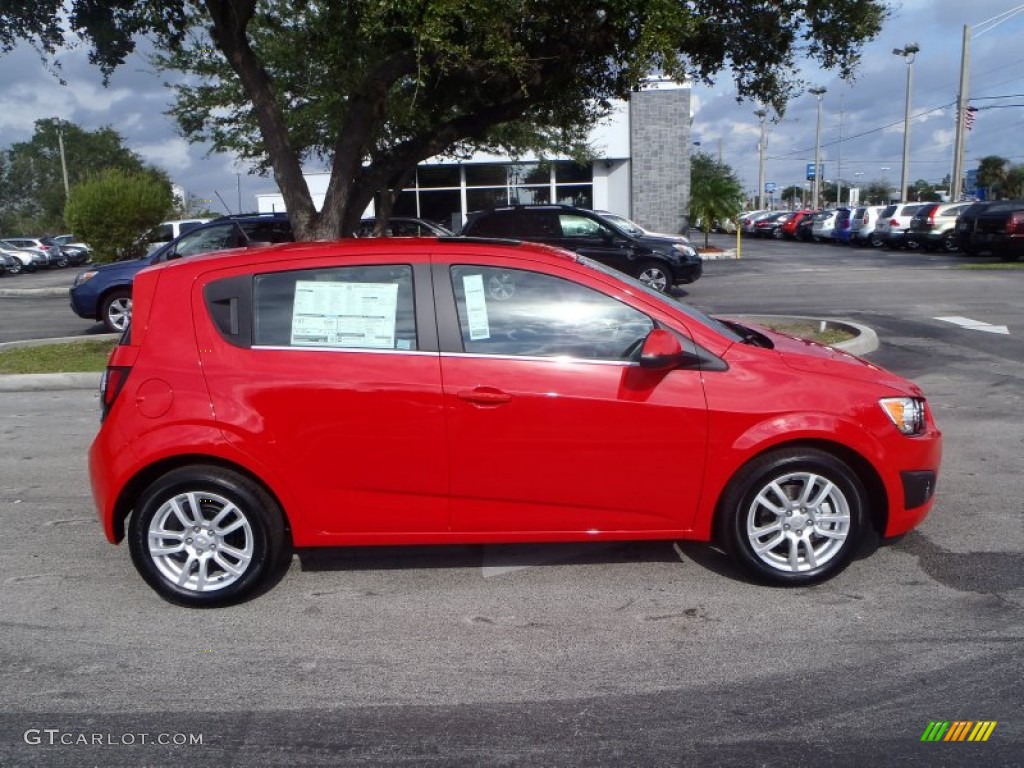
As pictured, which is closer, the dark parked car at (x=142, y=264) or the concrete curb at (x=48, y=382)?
the concrete curb at (x=48, y=382)

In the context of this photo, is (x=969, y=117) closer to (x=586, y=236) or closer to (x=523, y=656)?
(x=586, y=236)

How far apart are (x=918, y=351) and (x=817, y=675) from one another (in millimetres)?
8585

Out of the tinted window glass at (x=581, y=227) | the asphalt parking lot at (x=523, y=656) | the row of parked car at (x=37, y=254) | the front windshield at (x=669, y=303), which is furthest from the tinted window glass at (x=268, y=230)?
the row of parked car at (x=37, y=254)

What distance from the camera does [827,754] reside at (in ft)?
11.1

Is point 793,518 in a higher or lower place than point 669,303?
lower

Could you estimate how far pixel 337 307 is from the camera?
4699 millimetres

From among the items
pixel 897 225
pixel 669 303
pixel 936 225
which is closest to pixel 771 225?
pixel 897 225

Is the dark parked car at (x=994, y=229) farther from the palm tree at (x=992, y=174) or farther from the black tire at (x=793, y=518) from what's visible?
the palm tree at (x=992, y=174)

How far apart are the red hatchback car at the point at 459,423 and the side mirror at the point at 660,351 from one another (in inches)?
0.4

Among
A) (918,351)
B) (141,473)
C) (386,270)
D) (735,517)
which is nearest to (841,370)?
(735,517)

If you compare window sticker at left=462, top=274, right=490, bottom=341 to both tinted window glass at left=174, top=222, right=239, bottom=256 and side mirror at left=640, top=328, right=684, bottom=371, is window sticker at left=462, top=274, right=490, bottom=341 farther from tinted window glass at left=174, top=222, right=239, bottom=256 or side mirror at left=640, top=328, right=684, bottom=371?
tinted window glass at left=174, top=222, right=239, bottom=256

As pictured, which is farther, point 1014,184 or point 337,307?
point 1014,184

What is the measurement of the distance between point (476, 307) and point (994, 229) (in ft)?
82.9

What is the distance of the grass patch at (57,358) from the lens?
36.5 ft
